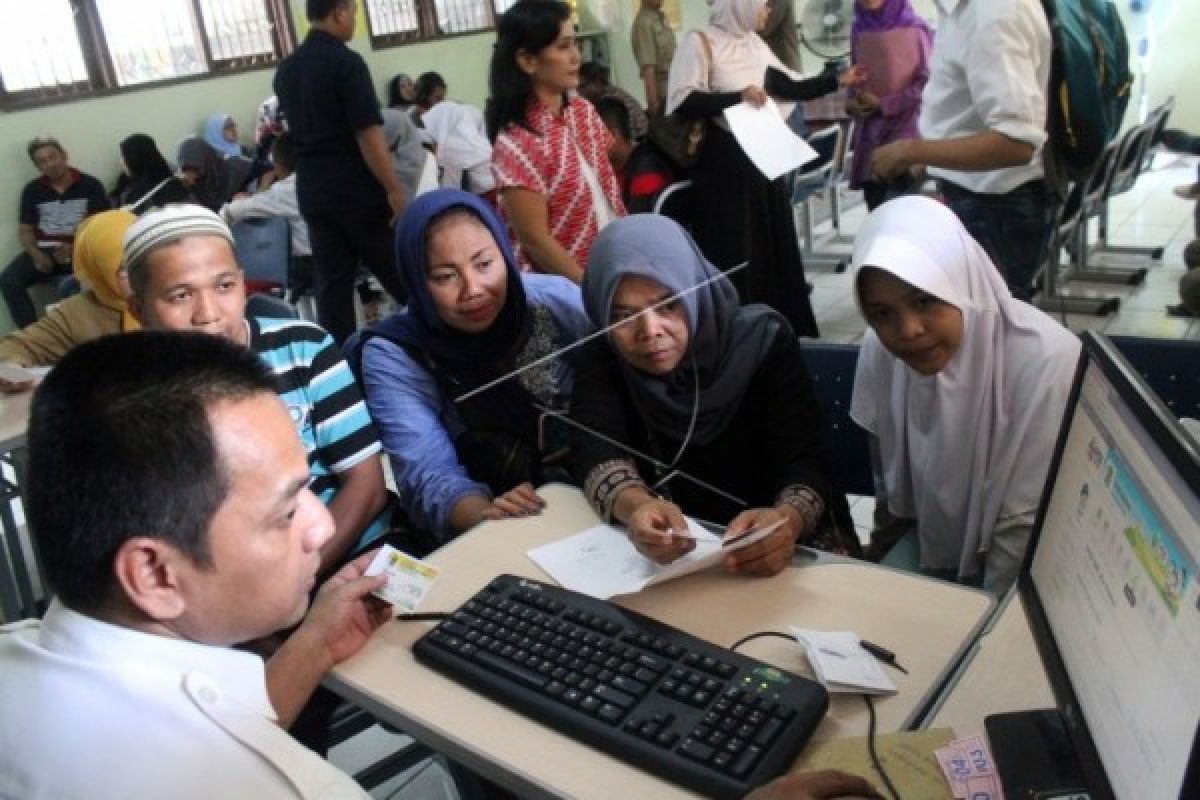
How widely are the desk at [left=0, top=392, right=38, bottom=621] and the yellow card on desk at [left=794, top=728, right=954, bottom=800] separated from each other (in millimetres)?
2024

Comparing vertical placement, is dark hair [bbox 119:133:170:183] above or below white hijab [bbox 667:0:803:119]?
below

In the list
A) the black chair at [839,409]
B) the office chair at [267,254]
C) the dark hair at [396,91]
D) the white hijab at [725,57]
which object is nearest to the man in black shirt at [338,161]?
the office chair at [267,254]

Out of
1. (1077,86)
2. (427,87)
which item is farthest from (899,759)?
(427,87)

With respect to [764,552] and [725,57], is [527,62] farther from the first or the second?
[764,552]

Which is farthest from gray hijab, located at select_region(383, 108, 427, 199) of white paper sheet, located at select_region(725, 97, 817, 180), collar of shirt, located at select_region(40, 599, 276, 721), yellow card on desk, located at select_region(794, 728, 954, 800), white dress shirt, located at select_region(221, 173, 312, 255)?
yellow card on desk, located at select_region(794, 728, 954, 800)

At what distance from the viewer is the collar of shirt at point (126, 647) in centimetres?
83

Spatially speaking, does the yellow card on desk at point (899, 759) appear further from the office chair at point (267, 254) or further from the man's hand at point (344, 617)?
the office chair at point (267, 254)

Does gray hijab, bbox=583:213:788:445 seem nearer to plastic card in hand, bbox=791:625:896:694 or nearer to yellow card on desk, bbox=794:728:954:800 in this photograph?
plastic card in hand, bbox=791:625:896:694

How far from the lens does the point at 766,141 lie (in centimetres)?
316

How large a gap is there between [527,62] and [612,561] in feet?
5.36

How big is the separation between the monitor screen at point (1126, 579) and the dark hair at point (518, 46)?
1944 mm

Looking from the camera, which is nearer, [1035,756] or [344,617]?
[1035,756]

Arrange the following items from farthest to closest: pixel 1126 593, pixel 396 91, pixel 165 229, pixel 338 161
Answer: pixel 396 91
pixel 338 161
pixel 165 229
pixel 1126 593

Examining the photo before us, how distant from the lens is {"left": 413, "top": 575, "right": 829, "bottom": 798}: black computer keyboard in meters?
0.92
